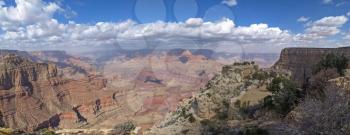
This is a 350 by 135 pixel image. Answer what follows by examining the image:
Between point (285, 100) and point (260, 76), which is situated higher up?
point (260, 76)

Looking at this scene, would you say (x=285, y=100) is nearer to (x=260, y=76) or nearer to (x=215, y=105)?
(x=215, y=105)

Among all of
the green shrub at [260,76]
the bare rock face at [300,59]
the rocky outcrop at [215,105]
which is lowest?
the rocky outcrop at [215,105]

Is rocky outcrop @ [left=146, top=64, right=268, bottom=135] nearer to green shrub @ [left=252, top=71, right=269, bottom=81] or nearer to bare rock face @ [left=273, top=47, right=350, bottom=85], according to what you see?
green shrub @ [left=252, top=71, right=269, bottom=81]

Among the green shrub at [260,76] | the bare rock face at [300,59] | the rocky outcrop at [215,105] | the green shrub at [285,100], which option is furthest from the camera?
the bare rock face at [300,59]

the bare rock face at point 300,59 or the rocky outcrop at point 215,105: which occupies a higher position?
the bare rock face at point 300,59

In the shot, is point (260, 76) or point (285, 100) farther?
point (260, 76)

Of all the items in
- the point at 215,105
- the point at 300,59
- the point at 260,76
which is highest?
the point at 300,59

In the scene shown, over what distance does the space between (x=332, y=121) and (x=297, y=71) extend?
7922 centimetres

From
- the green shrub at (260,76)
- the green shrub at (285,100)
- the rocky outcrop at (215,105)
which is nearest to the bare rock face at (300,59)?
the green shrub at (260,76)

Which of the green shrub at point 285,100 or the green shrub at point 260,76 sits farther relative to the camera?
the green shrub at point 260,76

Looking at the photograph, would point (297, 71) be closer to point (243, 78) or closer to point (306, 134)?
point (243, 78)

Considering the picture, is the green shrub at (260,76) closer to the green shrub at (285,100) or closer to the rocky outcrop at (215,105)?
the rocky outcrop at (215,105)

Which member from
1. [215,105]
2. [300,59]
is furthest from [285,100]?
[300,59]

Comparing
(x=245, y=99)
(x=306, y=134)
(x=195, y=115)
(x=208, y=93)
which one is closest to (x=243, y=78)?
(x=208, y=93)
